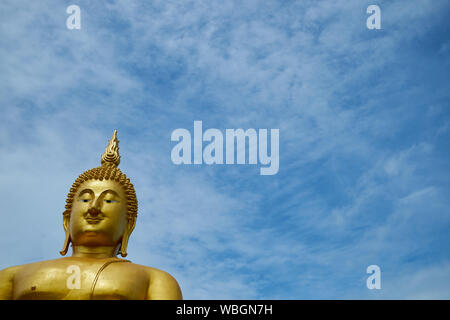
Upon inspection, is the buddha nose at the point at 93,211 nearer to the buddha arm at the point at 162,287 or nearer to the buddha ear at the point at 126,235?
the buddha ear at the point at 126,235

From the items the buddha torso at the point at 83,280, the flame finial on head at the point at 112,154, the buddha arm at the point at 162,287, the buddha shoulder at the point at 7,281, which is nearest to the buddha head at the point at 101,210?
the flame finial on head at the point at 112,154

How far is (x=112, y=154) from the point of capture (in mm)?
11438

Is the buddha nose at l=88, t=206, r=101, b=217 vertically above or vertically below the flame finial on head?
below

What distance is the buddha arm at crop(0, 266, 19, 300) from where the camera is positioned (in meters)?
9.05

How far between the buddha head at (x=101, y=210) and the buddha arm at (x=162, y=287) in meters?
1.29

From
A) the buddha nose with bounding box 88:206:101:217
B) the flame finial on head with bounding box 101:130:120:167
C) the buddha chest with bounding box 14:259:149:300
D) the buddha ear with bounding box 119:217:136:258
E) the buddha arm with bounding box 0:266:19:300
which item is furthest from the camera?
the flame finial on head with bounding box 101:130:120:167

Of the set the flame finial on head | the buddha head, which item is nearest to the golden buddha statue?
the buddha head

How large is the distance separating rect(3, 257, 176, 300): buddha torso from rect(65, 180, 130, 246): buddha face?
0.62 metres

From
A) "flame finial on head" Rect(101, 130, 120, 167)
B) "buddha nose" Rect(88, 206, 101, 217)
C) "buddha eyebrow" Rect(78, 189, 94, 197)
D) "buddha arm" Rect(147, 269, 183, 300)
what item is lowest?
"buddha arm" Rect(147, 269, 183, 300)

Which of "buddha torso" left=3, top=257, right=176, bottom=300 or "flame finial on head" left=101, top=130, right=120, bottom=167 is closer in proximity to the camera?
"buddha torso" left=3, top=257, right=176, bottom=300

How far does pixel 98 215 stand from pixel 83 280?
1.56 metres

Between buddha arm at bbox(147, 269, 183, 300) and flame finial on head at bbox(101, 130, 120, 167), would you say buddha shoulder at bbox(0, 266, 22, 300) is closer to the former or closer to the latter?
buddha arm at bbox(147, 269, 183, 300)

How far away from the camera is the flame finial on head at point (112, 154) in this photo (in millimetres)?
11352
